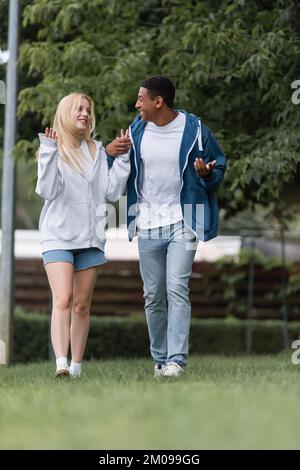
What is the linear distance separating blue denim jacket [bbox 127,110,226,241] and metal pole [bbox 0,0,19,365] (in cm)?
467

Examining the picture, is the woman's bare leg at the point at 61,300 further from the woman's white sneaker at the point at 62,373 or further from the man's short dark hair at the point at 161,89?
the man's short dark hair at the point at 161,89

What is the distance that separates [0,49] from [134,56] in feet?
9.12

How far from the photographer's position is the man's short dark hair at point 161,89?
293 inches

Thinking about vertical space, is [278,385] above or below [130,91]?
below

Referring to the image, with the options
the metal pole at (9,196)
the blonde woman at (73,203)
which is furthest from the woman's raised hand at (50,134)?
the metal pole at (9,196)

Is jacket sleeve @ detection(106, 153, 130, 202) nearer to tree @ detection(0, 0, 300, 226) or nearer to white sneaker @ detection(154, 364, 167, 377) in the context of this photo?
white sneaker @ detection(154, 364, 167, 377)

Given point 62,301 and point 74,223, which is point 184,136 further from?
point 62,301

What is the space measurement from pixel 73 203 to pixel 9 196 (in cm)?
498

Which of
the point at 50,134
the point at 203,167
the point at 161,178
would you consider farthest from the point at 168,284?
the point at 50,134

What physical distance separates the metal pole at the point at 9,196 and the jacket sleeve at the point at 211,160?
15.7ft

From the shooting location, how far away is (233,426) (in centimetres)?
438

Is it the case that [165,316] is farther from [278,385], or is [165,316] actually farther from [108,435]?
[108,435]

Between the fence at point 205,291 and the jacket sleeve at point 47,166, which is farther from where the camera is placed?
the fence at point 205,291

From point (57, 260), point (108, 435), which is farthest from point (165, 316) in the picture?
point (108, 435)
